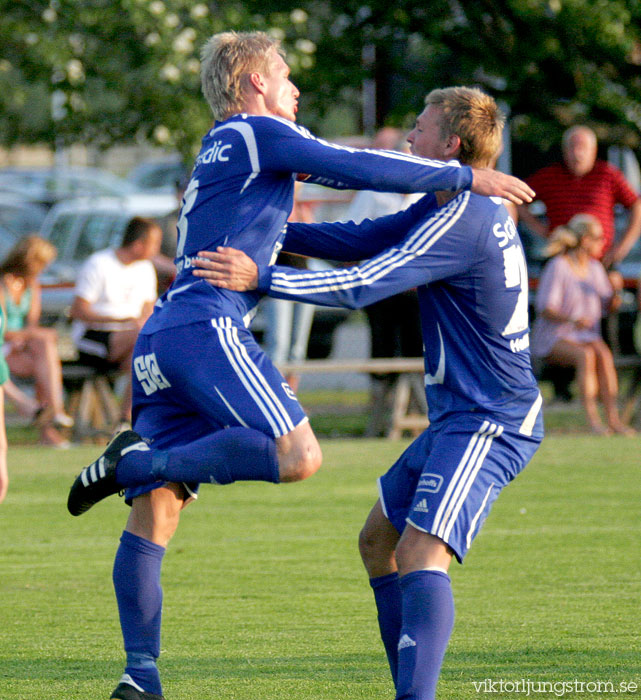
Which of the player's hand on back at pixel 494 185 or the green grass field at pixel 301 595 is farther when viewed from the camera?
the green grass field at pixel 301 595

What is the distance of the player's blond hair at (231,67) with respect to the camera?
457 centimetres

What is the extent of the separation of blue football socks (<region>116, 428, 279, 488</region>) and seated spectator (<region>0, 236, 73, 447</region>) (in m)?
6.85

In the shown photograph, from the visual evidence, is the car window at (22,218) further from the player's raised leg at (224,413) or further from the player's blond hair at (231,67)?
the player's raised leg at (224,413)

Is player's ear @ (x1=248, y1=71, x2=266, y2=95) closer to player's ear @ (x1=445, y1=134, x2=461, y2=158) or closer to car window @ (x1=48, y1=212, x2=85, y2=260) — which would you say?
player's ear @ (x1=445, y1=134, x2=461, y2=158)

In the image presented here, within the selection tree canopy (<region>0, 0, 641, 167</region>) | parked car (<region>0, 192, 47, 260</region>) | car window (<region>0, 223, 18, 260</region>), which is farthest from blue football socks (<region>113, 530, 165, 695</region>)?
parked car (<region>0, 192, 47, 260</region>)

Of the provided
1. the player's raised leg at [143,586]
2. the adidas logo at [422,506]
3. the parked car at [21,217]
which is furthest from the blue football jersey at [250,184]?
the parked car at [21,217]

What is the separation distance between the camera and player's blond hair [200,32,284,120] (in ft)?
15.0

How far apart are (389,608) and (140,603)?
0.79 m

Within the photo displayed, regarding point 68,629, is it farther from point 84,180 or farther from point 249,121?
point 84,180

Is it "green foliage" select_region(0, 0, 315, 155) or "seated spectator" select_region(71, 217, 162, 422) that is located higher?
"green foliage" select_region(0, 0, 315, 155)

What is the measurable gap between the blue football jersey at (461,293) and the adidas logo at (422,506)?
0.33 meters

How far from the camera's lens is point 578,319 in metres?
12.0

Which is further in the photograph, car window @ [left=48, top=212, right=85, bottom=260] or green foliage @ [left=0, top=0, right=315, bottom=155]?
car window @ [left=48, top=212, right=85, bottom=260]

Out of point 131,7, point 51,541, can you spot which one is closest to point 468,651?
point 51,541
